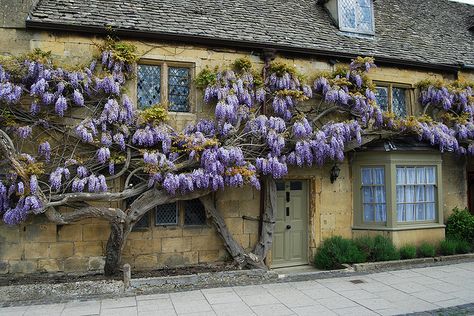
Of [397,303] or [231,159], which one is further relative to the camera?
[231,159]

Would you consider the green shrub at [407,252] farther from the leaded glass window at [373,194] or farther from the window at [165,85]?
the window at [165,85]

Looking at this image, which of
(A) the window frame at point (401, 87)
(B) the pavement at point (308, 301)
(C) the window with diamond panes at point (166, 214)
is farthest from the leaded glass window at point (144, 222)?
(A) the window frame at point (401, 87)

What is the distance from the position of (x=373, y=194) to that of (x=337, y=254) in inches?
76.1

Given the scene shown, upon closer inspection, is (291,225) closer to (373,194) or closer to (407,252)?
(373,194)

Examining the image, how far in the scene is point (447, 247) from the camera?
9.66 meters

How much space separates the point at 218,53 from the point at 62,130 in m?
3.83

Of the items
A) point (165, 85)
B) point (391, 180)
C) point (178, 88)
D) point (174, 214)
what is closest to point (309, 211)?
point (391, 180)

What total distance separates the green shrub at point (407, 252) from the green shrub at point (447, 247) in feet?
3.29

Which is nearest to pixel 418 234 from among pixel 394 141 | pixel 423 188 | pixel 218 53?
pixel 423 188

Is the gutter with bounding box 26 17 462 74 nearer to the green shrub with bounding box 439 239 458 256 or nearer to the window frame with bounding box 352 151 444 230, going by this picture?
the window frame with bounding box 352 151 444 230

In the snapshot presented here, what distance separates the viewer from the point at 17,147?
7.63 meters

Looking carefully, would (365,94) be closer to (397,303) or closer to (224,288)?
(397,303)

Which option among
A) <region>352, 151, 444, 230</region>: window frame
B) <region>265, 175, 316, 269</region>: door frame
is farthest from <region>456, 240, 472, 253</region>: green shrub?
<region>265, 175, 316, 269</region>: door frame

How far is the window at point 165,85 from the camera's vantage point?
862cm
